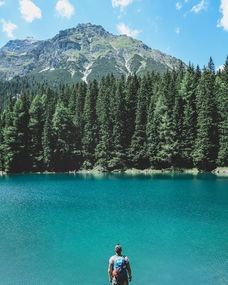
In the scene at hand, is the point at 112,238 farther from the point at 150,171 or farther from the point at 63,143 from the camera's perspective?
the point at 63,143

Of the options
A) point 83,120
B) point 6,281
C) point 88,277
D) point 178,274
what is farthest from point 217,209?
point 83,120

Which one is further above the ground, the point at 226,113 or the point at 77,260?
the point at 226,113

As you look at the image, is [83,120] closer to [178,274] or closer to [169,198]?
[169,198]

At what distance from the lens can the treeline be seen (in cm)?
7744

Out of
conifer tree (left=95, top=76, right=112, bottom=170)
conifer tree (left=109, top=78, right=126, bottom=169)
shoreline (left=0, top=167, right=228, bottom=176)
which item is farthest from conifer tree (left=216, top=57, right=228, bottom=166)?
conifer tree (left=95, top=76, right=112, bottom=170)

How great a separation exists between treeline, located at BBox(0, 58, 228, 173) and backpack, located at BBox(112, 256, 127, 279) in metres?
66.3

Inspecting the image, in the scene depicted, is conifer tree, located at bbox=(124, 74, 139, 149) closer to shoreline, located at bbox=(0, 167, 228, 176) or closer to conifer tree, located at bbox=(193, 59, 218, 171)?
shoreline, located at bbox=(0, 167, 228, 176)

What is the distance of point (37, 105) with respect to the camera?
93500 millimetres

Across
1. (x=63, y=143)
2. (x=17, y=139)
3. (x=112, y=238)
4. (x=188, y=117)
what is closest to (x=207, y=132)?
(x=188, y=117)

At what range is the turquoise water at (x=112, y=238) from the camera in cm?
1739

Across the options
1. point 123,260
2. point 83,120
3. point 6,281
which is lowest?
point 6,281

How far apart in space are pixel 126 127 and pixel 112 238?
218 ft

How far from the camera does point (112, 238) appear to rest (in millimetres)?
24031

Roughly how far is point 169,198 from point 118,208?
8907 millimetres
